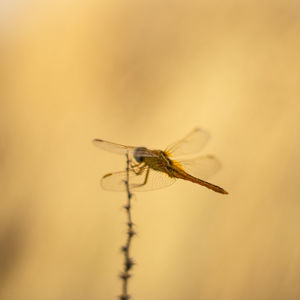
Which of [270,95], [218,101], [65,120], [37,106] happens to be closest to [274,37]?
[270,95]

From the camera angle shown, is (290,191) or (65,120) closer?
(290,191)

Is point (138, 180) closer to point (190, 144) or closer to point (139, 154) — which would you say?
point (139, 154)

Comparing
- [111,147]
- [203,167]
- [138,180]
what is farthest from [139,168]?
→ [203,167]

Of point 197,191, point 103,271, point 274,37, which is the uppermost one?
point 274,37

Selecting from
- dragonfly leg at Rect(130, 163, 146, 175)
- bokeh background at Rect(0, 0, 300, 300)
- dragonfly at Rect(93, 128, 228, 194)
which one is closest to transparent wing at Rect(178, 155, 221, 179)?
dragonfly at Rect(93, 128, 228, 194)

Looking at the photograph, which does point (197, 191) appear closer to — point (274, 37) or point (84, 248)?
point (84, 248)

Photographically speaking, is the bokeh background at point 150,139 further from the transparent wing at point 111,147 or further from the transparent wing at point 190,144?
the transparent wing at point 111,147

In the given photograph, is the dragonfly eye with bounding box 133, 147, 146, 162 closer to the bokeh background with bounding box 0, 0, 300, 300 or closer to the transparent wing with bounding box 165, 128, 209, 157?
the transparent wing with bounding box 165, 128, 209, 157

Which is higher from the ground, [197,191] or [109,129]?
[109,129]
